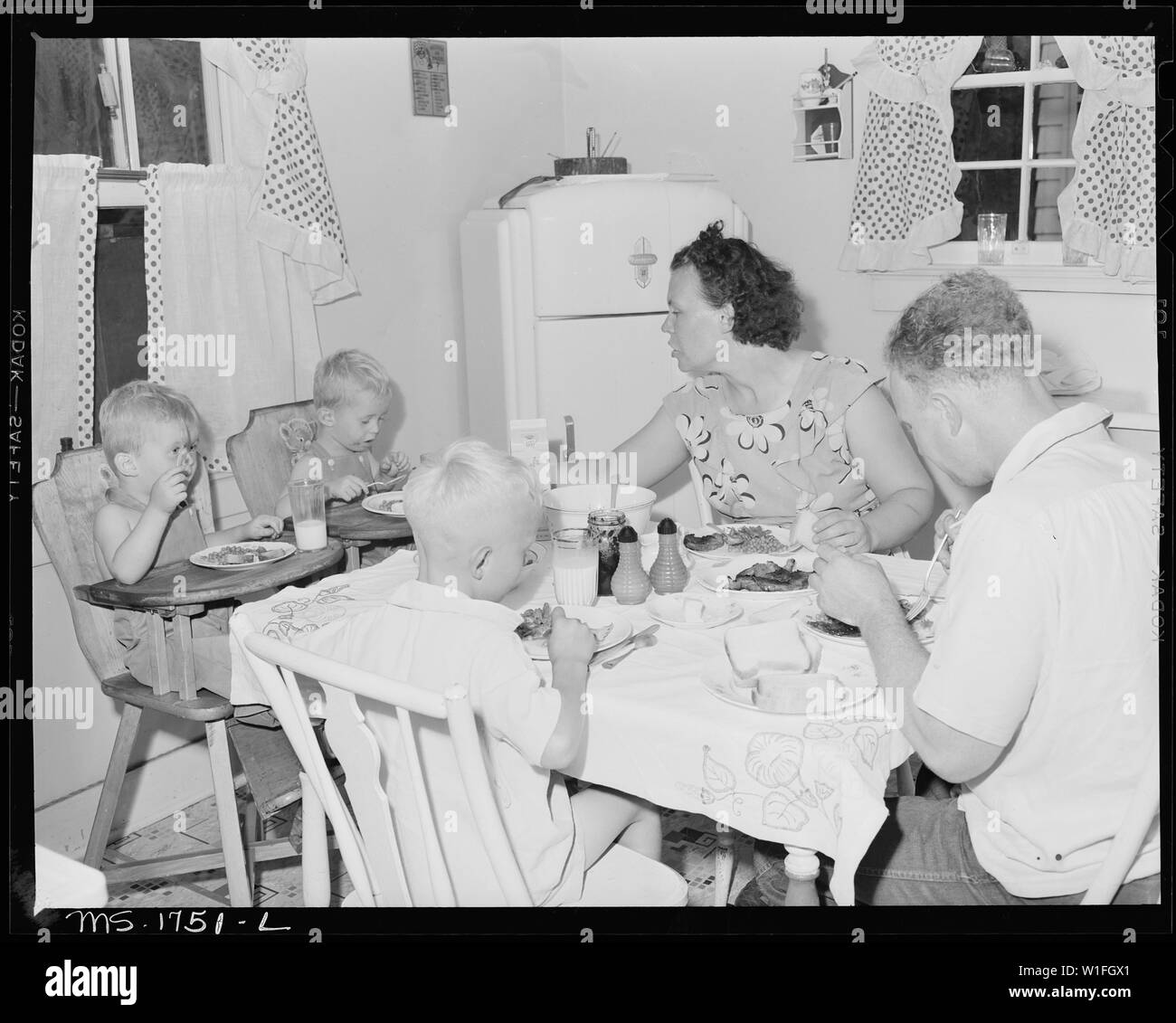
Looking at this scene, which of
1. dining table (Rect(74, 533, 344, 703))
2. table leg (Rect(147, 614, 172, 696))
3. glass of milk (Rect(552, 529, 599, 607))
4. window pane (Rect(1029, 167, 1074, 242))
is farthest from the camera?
window pane (Rect(1029, 167, 1074, 242))

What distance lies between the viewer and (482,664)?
57.8 inches

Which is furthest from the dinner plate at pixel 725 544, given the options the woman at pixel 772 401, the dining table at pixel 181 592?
the dining table at pixel 181 592

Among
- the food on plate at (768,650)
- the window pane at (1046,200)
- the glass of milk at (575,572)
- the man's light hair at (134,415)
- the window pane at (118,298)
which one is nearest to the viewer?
the food on plate at (768,650)

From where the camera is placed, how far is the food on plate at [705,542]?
6.82 feet

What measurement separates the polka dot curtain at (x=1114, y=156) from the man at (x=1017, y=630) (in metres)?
1.82

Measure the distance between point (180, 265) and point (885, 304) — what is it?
1954mm

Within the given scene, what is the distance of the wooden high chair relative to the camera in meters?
2.12

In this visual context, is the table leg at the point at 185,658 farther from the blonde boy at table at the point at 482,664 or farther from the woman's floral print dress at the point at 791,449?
the woman's floral print dress at the point at 791,449

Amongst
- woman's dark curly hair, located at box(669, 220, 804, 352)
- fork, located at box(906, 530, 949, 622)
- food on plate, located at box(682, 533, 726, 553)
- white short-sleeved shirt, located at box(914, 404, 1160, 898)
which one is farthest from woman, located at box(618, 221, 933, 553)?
white short-sleeved shirt, located at box(914, 404, 1160, 898)

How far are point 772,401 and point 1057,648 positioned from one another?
3.91ft

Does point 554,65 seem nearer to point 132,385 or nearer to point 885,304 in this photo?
point 885,304

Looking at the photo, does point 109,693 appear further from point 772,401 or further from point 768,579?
point 772,401

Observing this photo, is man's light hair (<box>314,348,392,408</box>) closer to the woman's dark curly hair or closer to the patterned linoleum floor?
the woman's dark curly hair

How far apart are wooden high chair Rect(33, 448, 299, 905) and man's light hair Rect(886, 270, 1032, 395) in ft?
4.48
